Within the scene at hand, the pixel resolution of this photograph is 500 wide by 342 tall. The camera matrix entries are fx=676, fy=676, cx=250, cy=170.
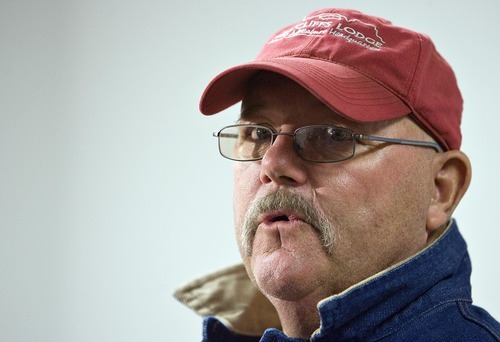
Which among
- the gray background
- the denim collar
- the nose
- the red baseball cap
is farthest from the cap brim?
the gray background

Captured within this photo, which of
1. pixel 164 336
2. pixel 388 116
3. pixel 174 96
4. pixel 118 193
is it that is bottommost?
pixel 164 336

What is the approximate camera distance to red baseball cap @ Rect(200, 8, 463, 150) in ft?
3.50

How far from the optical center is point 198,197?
6.51ft

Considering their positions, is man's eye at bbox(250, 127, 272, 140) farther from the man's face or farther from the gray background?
the gray background

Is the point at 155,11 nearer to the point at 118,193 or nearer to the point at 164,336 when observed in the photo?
the point at 118,193

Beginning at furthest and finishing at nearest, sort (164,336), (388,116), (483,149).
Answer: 1. (164,336)
2. (483,149)
3. (388,116)

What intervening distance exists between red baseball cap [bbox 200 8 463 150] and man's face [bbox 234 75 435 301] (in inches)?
1.7

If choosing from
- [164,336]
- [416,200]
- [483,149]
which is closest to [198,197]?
[164,336]

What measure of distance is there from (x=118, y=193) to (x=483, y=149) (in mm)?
1050

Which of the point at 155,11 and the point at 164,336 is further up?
the point at 155,11

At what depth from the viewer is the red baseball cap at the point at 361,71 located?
1.07 meters

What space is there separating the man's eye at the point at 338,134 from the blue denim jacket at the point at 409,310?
22 centimetres

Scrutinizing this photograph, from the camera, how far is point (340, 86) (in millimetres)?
1068

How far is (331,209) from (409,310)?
204 mm
